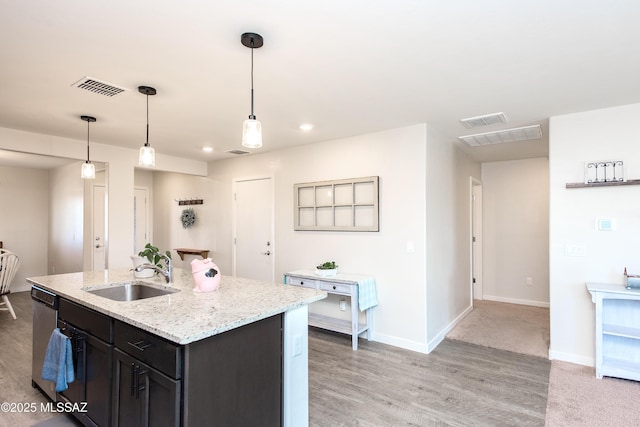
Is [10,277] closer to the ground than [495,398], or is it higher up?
higher up

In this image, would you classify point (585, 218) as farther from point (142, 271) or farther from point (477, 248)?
point (142, 271)

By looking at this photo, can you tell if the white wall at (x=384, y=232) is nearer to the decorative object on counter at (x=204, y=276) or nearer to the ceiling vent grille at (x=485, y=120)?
the ceiling vent grille at (x=485, y=120)

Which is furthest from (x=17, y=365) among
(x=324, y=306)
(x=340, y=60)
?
(x=340, y=60)

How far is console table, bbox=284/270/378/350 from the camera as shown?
371 centimetres

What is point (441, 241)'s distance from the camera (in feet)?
13.4

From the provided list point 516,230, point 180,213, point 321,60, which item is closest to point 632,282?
point 516,230

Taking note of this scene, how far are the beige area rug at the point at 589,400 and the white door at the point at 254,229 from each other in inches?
138

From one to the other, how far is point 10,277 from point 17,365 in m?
2.04

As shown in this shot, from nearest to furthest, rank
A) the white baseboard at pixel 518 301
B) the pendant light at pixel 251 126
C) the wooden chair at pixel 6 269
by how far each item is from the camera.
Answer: the pendant light at pixel 251 126 < the wooden chair at pixel 6 269 < the white baseboard at pixel 518 301

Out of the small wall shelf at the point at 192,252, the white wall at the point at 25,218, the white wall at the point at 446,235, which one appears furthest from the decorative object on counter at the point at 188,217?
the white wall at the point at 446,235

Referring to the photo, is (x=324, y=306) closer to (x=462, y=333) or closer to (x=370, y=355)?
(x=370, y=355)

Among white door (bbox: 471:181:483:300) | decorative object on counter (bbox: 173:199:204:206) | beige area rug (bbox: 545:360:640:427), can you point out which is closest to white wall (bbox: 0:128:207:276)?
decorative object on counter (bbox: 173:199:204:206)

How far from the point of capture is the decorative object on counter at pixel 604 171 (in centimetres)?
315

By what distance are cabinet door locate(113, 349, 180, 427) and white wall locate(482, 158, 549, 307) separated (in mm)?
5787
